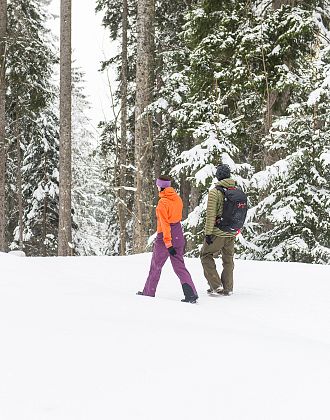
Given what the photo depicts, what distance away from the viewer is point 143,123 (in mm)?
12477

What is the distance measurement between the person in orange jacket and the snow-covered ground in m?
1.25

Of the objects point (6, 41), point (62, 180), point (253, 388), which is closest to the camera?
point (253, 388)

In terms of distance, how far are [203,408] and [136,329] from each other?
1.40 meters

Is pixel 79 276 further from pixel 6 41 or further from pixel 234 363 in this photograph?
Answer: pixel 6 41

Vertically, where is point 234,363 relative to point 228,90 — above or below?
below

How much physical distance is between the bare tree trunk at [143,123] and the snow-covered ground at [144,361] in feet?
22.0

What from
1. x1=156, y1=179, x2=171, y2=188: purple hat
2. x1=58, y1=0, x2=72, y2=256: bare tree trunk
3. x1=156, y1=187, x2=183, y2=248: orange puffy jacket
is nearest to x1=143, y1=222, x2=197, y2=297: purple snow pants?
x1=156, y1=187, x2=183, y2=248: orange puffy jacket

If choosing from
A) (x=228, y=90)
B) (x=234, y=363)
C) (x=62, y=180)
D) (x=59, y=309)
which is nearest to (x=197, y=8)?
(x=228, y=90)

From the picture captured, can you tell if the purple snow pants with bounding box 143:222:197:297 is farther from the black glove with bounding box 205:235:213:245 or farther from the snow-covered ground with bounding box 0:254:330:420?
the snow-covered ground with bounding box 0:254:330:420

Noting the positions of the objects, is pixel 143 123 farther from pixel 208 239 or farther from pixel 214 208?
pixel 208 239

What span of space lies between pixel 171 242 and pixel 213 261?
1.17 metres

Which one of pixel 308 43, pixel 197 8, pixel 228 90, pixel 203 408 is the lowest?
pixel 203 408

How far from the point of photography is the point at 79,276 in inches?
330

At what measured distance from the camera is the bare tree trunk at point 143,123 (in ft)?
40.2
